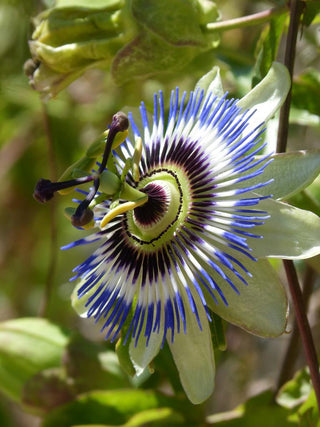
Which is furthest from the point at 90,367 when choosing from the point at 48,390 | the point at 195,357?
the point at 195,357

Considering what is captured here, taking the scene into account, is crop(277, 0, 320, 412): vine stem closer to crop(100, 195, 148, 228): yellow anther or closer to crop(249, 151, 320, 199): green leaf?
crop(249, 151, 320, 199): green leaf

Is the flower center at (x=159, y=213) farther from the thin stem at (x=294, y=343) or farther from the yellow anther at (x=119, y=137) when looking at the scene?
the thin stem at (x=294, y=343)

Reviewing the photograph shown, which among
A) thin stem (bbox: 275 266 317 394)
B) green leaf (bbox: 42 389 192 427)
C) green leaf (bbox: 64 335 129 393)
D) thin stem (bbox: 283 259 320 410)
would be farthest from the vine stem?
green leaf (bbox: 64 335 129 393)

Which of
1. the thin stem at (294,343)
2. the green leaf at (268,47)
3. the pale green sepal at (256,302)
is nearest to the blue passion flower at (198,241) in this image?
the pale green sepal at (256,302)

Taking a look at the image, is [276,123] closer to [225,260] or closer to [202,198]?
[202,198]

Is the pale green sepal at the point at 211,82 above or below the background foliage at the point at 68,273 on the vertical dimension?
above

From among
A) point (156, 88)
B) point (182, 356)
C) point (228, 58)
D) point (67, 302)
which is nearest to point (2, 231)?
point (67, 302)
